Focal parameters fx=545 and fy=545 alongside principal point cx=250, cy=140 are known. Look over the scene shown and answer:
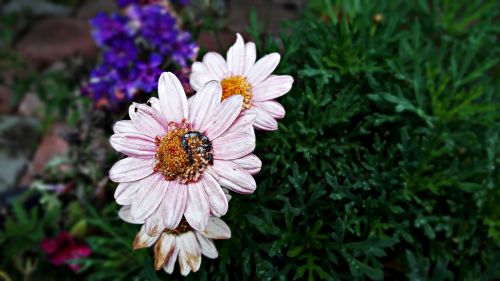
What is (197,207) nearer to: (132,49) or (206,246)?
(206,246)

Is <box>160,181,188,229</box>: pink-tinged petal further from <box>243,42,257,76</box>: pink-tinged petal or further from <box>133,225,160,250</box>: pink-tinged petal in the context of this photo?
<box>243,42,257,76</box>: pink-tinged petal

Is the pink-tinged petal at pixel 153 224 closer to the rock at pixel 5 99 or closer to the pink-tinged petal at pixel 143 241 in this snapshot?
the pink-tinged petal at pixel 143 241

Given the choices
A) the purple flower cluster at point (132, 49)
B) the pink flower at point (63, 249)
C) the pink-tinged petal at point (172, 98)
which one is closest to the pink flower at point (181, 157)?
the pink-tinged petal at point (172, 98)

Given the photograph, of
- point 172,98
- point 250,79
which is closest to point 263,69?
point 250,79

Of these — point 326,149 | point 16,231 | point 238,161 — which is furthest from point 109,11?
point 238,161

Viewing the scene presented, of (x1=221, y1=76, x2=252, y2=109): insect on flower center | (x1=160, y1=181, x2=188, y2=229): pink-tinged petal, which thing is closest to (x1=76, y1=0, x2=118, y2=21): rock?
(x1=221, y1=76, x2=252, y2=109): insect on flower center
